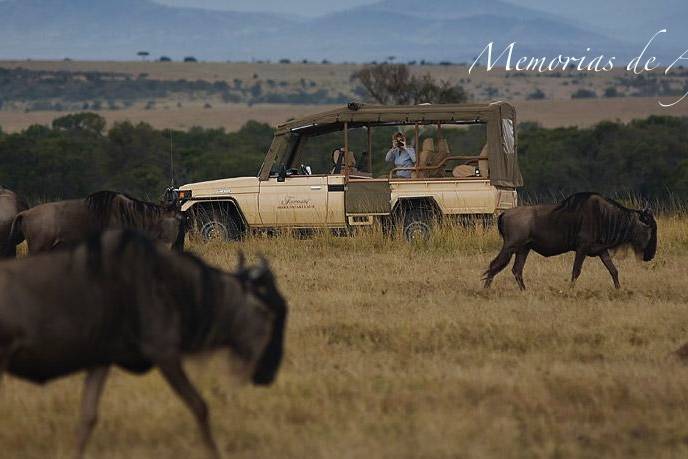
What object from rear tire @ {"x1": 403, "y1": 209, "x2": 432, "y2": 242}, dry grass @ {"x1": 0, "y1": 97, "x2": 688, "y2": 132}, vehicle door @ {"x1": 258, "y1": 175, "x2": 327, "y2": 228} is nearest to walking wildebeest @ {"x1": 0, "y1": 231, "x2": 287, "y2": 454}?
rear tire @ {"x1": 403, "y1": 209, "x2": 432, "y2": 242}

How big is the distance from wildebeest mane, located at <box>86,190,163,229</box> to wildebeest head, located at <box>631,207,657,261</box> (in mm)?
4653

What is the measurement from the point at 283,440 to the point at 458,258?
8.70 meters

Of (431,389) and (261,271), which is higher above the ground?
(261,271)

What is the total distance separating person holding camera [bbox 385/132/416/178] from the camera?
17359 mm

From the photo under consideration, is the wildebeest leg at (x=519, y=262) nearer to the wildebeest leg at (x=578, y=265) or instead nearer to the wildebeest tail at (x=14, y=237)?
the wildebeest leg at (x=578, y=265)

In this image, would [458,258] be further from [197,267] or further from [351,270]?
[197,267]

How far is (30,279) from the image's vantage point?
19.4ft

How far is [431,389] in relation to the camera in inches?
309

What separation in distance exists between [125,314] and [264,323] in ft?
2.25

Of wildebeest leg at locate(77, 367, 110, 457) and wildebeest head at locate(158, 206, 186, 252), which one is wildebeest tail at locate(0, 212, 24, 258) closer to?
wildebeest head at locate(158, 206, 186, 252)

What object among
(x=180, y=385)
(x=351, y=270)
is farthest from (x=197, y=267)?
(x=351, y=270)

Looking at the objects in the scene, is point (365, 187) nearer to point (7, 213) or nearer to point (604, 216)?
point (604, 216)

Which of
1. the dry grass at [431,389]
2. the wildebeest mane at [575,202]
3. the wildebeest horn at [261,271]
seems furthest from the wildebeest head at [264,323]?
the wildebeest mane at [575,202]

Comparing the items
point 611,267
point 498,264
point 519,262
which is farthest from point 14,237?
point 611,267
